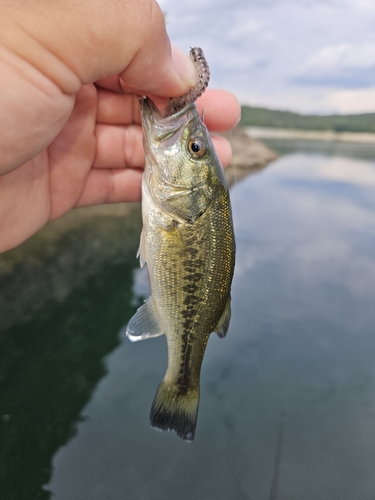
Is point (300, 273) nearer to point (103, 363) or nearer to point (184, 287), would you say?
point (103, 363)

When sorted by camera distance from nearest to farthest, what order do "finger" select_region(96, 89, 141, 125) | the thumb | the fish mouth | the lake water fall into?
the thumb < the fish mouth < "finger" select_region(96, 89, 141, 125) < the lake water

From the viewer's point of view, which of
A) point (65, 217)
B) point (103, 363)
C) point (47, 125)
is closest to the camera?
point (47, 125)

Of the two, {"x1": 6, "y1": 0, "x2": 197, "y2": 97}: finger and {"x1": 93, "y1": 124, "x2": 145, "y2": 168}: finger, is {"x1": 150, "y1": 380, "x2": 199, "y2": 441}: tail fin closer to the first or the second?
{"x1": 93, "y1": 124, "x2": 145, "y2": 168}: finger

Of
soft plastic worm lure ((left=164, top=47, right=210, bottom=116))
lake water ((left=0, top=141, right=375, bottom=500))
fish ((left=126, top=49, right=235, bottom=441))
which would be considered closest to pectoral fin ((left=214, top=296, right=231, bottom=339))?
fish ((left=126, top=49, right=235, bottom=441))

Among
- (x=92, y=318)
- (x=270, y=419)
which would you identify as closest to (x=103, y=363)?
(x=92, y=318)

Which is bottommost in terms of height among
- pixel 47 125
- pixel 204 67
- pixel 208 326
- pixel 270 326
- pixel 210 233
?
pixel 270 326

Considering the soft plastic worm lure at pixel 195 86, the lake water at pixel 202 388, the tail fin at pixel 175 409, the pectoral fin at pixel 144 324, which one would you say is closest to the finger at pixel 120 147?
the soft plastic worm lure at pixel 195 86

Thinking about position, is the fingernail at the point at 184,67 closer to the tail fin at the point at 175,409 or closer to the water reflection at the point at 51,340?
the tail fin at the point at 175,409
